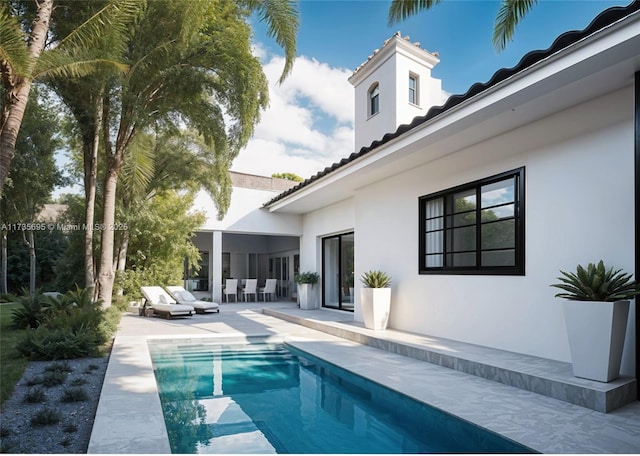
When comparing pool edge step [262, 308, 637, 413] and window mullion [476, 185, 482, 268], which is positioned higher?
window mullion [476, 185, 482, 268]

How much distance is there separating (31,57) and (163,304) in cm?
912

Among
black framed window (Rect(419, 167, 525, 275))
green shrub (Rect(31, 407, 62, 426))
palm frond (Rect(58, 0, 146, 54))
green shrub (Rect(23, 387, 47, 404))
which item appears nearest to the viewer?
green shrub (Rect(31, 407, 62, 426))

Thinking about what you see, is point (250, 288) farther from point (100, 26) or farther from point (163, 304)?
point (100, 26)

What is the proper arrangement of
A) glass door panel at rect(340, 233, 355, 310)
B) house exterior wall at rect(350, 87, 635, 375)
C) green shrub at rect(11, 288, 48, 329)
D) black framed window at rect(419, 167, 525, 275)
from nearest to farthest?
house exterior wall at rect(350, 87, 635, 375), black framed window at rect(419, 167, 525, 275), green shrub at rect(11, 288, 48, 329), glass door panel at rect(340, 233, 355, 310)

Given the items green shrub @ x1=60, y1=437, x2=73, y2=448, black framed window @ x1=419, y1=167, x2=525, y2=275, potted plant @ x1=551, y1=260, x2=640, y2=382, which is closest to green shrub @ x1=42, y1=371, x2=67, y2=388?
green shrub @ x1=60, y1=437, x2=73, y2=448

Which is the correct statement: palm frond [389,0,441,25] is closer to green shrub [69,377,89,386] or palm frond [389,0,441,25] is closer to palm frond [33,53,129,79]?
palm frond [33,53,129,79]

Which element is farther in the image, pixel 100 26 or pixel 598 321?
pixel 100 26

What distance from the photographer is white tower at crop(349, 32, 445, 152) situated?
15.4m

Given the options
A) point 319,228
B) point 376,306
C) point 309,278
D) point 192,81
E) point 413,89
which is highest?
point 413,89

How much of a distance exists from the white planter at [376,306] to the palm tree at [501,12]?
5.45 meters

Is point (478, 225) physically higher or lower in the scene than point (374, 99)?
lower

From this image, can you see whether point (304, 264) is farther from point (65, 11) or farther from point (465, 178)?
point (65, 11)

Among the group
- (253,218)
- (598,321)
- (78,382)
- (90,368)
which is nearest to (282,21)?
(90,368)

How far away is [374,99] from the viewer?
16969mm
